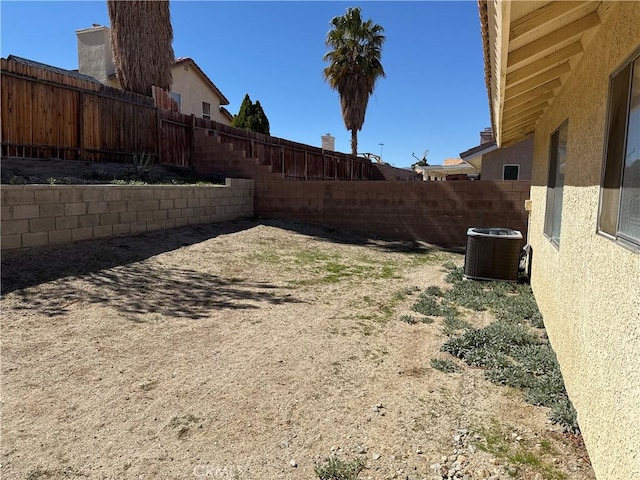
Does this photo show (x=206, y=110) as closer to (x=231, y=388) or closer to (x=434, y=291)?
(x=434, y=291)

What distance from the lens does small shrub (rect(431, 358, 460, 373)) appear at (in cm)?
385

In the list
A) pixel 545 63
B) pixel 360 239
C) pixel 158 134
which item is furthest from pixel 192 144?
pixel 545 63

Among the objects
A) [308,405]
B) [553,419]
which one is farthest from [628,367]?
[308,405]

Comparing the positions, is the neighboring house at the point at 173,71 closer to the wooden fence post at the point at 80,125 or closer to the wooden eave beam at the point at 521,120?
the wooden fence post at the point at 80,125

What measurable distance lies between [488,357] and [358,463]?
204cm

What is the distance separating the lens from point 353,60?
2377cm

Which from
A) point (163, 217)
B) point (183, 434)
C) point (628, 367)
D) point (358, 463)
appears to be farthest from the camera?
point (163, 217)

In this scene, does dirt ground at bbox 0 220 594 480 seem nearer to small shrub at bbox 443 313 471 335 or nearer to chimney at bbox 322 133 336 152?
small shrub at bbox 443 313 471 335

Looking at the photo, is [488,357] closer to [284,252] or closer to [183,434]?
[183,434]

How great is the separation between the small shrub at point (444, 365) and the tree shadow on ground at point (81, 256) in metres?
5.04

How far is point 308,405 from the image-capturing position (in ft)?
10.7

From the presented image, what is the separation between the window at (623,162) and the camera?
7.03 ft

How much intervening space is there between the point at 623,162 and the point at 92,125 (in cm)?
1152

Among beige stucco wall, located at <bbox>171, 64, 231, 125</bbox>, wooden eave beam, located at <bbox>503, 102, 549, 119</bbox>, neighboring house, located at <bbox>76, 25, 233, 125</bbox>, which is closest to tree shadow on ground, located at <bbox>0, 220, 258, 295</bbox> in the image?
wooden eave beam, located at <bbox>503, 102, 549, 119</bbox>
